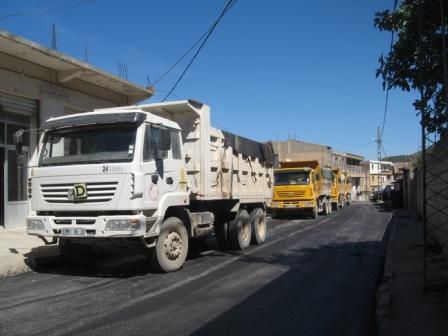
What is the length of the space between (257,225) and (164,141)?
5778mm

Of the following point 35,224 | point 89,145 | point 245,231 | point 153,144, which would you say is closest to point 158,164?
point 153,144

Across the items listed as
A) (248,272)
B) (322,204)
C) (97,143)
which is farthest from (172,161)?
(322,204)

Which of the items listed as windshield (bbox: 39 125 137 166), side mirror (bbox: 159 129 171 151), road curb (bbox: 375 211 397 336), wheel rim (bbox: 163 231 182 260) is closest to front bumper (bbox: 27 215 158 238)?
wheel rim (bbox: 163 231 182 260)

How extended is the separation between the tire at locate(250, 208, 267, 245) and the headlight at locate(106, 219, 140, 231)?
611 centimetres

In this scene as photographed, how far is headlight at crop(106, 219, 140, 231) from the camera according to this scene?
27.5 ft

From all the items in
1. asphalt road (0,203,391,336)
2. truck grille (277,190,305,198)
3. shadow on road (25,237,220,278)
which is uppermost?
truck grille (277,190,305,198)

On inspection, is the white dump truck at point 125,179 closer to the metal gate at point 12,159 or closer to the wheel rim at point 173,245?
the wheel rim at point 173,245

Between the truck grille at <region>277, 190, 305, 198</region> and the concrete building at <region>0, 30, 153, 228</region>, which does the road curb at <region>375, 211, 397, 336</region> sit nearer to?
the concrete building at <region>0, 30, 153, 228</region>

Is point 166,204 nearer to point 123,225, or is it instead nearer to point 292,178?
point 123,225

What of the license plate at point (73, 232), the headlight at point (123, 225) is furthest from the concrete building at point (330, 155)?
the headlight at point (123, 225)

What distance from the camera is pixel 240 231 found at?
1306cm

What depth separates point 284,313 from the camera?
6.61m

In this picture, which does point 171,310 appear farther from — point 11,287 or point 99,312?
point 11,287

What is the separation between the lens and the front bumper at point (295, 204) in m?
25.8
